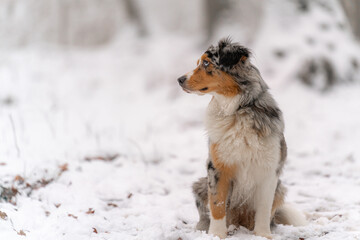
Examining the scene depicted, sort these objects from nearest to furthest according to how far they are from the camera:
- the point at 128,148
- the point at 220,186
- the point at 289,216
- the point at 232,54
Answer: the point at 232,54 → the point at 220,186 → the point at 289,216 → the point at 128,148

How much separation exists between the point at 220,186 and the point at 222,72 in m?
1.06

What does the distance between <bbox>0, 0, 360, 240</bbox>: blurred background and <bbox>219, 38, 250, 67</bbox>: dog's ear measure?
2.02ft

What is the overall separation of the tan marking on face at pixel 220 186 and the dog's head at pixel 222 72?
21.5 inches

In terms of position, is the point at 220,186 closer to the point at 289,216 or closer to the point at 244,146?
the point at 244,146

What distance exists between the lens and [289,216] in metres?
4.16

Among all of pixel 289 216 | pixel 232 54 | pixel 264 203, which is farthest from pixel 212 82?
pixel 289 216

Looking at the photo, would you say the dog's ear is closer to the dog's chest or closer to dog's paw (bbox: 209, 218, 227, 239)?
the dog's chest

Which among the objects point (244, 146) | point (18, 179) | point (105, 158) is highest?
point (244, 146)

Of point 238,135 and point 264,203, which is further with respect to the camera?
point 264,203

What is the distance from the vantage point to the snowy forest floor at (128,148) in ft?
13.0

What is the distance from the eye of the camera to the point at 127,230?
3898 millimetres

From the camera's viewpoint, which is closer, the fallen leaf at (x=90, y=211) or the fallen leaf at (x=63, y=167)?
the fallen leaf at (x=90, y=211)

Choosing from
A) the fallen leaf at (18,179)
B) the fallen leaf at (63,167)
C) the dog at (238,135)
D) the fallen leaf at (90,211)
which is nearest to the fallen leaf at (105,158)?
the fallen leaf at (63,167)

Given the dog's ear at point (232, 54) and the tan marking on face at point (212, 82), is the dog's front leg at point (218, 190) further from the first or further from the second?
the dog's ear at point (232, 54)
